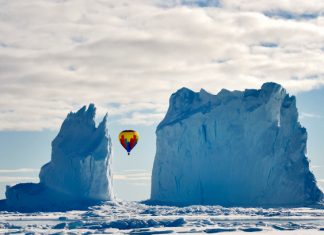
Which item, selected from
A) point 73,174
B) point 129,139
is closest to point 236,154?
point 129,139

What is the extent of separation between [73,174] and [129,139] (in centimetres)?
2232

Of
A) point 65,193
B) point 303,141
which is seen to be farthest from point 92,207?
point 303,141

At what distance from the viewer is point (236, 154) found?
106062mm

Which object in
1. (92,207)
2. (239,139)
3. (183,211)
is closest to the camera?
(183,211)

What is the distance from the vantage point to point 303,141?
103875 mm

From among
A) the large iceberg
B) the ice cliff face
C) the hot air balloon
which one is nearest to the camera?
the hot air balloon

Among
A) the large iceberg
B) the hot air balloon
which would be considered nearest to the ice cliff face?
the large iceberg

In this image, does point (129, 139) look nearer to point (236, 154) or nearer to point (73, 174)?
point (73, 174)

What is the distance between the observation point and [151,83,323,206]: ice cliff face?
101812 mm

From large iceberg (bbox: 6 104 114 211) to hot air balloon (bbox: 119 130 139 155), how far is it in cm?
1828

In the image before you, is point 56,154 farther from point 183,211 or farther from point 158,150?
point 183,211

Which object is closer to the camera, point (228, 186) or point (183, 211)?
point (183, 211)

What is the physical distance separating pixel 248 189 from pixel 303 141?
11.3 m

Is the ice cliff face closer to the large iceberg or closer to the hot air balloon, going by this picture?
Answer: the large iceberg
